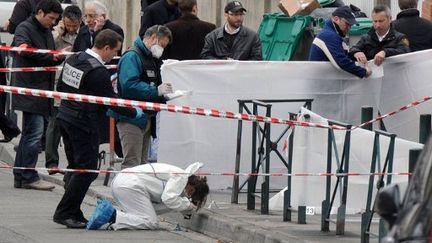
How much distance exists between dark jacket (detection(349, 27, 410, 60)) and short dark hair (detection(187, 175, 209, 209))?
264cm

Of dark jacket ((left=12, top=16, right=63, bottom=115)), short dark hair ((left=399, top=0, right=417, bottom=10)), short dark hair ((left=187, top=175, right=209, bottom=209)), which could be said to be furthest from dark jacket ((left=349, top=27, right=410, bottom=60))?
dark jacket ((left=12, top=16, right=63, bottom=115))

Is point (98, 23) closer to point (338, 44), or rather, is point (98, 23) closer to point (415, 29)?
point (338, 44)

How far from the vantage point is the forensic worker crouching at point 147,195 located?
39.5 ft

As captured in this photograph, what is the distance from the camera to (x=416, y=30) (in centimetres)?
1483

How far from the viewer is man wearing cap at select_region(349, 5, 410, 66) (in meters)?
13.8

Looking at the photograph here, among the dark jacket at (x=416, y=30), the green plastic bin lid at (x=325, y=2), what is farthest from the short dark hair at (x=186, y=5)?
the green plastic bin lid at (x=325, y=2)

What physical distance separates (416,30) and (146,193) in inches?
161

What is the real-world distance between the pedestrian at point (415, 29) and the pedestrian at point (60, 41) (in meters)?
3.70

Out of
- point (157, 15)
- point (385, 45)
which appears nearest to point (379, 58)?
point (385, 45)

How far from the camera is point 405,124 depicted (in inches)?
548

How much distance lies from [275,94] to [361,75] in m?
0.85

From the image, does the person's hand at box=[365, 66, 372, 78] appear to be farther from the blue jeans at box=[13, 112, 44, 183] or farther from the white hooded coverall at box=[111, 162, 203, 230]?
the blue jeans at box=[13, 112, 44, 183]

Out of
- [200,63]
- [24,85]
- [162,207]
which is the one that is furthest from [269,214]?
[24,85]

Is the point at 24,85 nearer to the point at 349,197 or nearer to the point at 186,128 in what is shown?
the point at 186,128
